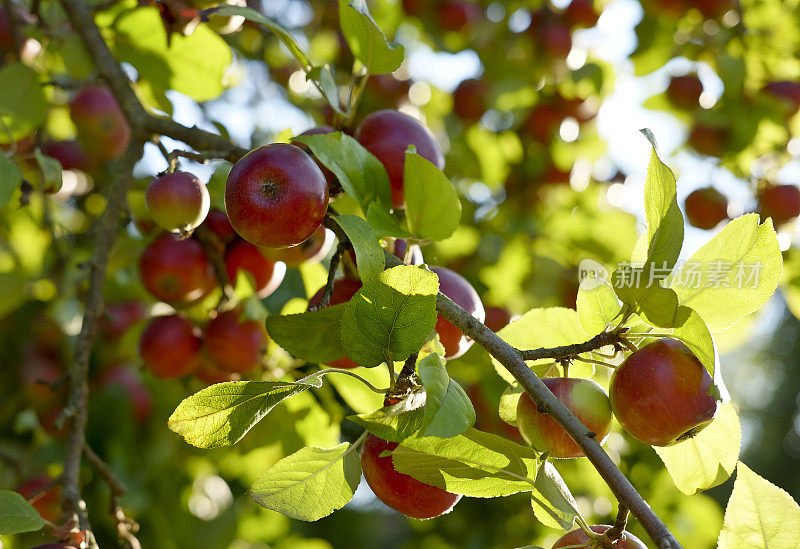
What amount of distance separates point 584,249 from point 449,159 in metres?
0.61

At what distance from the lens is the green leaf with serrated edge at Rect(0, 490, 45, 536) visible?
804 mm

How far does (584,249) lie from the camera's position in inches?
91.7

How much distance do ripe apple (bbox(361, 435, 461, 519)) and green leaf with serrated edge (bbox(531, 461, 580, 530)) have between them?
0.37 ft

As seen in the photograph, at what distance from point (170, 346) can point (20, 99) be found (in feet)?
2.17

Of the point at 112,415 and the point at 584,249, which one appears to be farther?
the point at 584,249

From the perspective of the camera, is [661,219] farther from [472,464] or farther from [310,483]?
[310,483]

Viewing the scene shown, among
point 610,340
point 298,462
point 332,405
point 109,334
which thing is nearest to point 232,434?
point 298,462

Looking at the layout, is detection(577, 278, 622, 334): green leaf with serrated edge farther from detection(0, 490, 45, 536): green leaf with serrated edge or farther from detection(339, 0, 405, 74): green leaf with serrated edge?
detection(0, 490, 45, 536): green leaf with serrated edge

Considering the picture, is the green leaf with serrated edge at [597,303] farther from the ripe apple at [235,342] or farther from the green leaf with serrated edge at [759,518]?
the ripe apple at [235,342]

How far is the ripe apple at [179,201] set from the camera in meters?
0.93

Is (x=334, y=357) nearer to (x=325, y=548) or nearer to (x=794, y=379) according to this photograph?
(x=325, y=548)

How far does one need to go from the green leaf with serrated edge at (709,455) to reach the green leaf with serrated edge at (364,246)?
43 cm

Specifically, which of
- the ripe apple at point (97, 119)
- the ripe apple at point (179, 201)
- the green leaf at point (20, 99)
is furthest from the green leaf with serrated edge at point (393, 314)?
the ripe apple at point (97, 119)

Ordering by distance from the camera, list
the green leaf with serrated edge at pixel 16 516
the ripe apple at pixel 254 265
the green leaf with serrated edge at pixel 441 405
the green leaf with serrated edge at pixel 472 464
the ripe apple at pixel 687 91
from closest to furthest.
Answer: the green leaf with serrated edge at pixel 441 405 < the green leaf with serrated edge at pixel 472 464 < the green leaf with serrated edge at pixel 16 516 < the ripe apple at pixel 254 265 < the ripe apple at pixel 687 91
